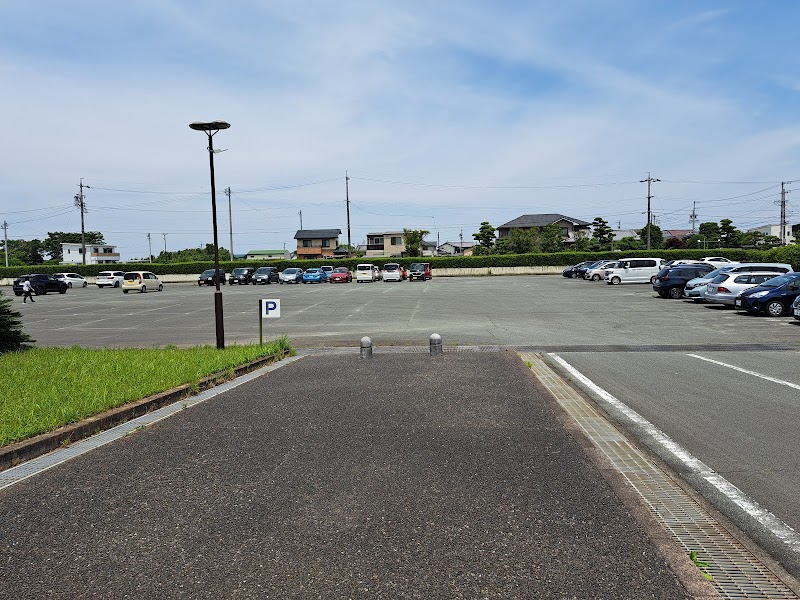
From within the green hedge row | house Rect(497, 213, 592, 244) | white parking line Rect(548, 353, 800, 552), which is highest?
house Rect(497, 213, 592, 244)

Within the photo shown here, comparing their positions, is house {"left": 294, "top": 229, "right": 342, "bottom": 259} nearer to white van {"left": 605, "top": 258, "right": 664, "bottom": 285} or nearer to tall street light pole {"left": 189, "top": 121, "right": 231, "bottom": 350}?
white van {"left": 605, "top": 258, "right": 664, "bottom": 285}

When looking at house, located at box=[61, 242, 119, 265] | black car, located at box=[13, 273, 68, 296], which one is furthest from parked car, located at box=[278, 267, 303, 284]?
house, located at box=[61, 242, 119, 265]

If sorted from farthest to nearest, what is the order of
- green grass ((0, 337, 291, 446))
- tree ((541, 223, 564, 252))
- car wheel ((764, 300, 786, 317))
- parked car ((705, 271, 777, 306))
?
tree ((541, 223, 564, 252))
parked car ((705, 271, 777, 306))
car wheel ((764, 300, 786, 317))
green grass ((0, 337, 291, 446))

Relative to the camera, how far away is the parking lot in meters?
6.37

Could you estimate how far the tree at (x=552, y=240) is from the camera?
8394cm

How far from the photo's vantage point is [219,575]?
3.55 metres

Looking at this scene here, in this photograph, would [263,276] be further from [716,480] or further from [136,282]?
[716,480]

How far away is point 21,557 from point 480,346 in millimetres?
11849

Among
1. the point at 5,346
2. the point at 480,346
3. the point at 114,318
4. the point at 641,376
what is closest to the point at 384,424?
the point at 641,376

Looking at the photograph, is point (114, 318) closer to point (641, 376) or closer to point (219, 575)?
point (641, 376)

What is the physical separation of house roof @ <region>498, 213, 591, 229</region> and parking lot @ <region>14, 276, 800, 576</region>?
8129 cm

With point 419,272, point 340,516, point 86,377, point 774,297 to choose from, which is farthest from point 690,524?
point 419,272

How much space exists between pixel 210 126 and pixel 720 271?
2247 centimetres

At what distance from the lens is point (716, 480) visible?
528 centimetres
